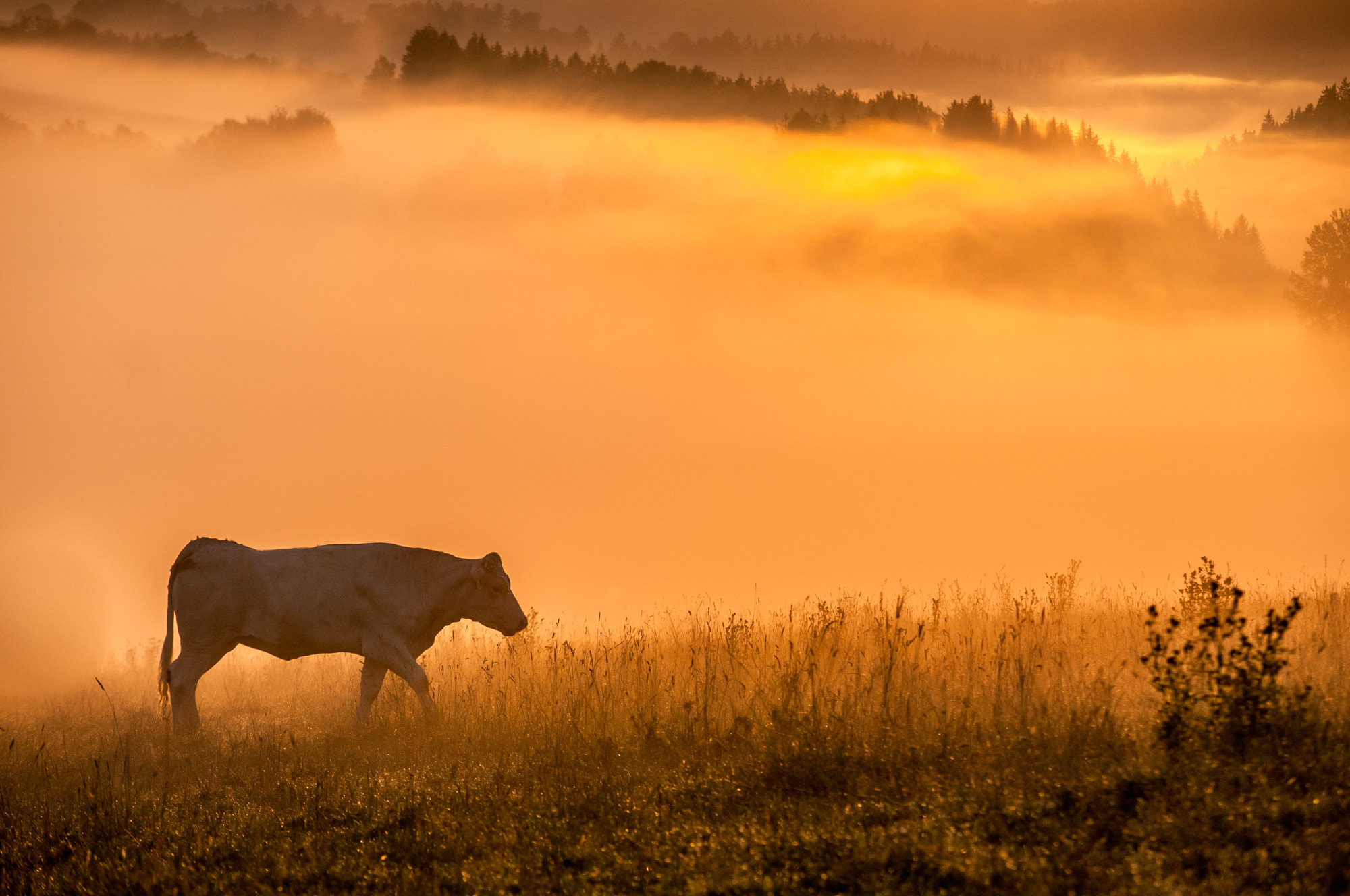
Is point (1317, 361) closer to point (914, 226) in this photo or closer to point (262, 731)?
point (262, 731)

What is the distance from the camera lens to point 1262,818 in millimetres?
6871

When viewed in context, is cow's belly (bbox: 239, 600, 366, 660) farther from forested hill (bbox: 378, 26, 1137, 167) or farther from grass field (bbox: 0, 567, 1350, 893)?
forested hill (bbox: 378, 26, 1137, 167)

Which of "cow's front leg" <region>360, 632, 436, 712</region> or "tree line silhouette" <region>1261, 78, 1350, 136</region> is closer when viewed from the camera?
"cow's front leg" <region>360, 632, 436, 712</region>

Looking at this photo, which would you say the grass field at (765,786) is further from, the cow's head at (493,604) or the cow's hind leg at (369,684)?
the cow's head at (493,604)

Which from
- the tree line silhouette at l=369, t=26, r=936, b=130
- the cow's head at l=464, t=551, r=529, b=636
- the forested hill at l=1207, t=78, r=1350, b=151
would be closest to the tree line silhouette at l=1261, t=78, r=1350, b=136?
the forested hill at l=1207, t=78, r=1350, b=151

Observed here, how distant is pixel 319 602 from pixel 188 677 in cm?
198

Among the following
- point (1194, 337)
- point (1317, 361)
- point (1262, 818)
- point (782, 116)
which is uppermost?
point (782, 116)

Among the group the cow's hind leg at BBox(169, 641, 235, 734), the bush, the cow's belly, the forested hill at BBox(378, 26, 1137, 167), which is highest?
the forested hill at BBox(378, 26, 1137, 167)

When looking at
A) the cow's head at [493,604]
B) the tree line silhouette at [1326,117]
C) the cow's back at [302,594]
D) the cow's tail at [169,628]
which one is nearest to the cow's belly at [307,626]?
the cow's back at [302,594]

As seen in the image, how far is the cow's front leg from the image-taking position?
1461 cm

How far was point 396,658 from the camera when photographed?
49.4 ft

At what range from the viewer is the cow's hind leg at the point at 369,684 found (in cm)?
1488

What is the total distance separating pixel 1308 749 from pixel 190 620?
43.5ft

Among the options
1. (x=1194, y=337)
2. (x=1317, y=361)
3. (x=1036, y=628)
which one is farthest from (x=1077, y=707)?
(x=1194, y=337)
